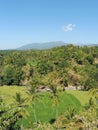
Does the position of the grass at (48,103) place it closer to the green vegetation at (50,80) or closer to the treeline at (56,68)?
the green vegetation at (50,80)

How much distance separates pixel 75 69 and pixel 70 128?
89.0 m

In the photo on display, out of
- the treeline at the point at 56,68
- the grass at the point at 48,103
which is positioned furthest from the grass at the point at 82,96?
the treeline at the point at 56,68

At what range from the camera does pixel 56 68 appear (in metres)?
108

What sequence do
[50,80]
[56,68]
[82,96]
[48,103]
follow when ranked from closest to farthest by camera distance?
[50,80] → [48,103] → [82,96] → [56,68]

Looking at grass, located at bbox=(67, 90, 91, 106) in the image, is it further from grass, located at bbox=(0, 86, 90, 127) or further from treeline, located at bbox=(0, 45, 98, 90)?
treeline, located at bbox=(0, 45, 98, 90)

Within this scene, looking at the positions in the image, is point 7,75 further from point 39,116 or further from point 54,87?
point 54,87

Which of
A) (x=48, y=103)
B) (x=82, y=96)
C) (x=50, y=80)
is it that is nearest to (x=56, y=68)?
(x=82, y=96)

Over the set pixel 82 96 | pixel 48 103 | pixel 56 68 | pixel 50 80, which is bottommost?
pixel 82 96

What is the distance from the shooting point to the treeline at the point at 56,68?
97.1 meters

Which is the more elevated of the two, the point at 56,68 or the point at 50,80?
the point at 50,80

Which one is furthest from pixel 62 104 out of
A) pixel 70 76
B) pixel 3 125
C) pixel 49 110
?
pixel 3 125

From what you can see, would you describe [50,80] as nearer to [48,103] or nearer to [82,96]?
[48,103]

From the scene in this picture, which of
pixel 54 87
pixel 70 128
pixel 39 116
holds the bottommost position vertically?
pixel 39 116

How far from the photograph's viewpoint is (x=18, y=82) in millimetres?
105000
